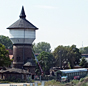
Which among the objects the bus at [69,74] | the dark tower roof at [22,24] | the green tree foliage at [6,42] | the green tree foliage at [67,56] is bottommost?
the bus at [69,74]

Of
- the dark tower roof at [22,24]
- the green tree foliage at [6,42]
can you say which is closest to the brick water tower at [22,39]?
the dark tower roof at [22,24]

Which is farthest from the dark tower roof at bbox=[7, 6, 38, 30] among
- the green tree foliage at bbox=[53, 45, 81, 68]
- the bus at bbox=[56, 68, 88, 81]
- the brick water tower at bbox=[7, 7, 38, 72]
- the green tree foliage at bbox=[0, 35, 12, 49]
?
the green tree foliage at bbox=[0, 35, 12, 49]

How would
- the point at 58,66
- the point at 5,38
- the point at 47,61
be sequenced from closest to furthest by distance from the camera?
the point at 47,61, the point at 58,66, the point at 5,38

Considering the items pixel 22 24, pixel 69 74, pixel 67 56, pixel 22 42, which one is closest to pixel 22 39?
pixel 22 42

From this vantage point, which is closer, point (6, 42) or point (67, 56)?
point (67, 56)

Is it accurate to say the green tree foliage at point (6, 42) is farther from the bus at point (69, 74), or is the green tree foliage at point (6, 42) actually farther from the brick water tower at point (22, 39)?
the bus at point (69, 74)

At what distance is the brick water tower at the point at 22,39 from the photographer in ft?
258

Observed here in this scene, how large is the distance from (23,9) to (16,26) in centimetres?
478

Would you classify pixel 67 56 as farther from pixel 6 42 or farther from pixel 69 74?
pixel 6 42

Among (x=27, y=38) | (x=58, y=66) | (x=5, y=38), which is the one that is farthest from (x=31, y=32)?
(x=5, y=38)

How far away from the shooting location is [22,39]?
259 ft

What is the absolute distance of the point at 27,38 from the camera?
7888 cm

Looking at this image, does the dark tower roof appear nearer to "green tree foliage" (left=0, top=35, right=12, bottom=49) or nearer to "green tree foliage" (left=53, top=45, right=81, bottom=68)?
"green tree foliage" (left=53, top=45, right=81, bottom=68)

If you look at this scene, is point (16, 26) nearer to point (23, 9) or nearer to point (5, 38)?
point (23, 9)
